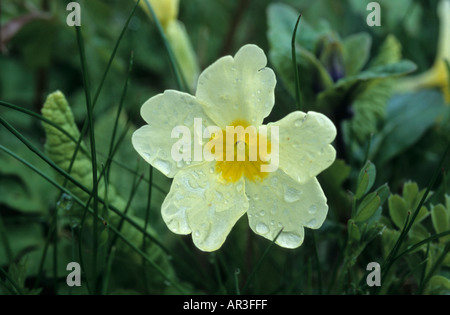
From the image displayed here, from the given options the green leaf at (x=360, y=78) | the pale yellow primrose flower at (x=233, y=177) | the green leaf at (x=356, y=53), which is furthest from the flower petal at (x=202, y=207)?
the green leaf at (x=356, y=53)

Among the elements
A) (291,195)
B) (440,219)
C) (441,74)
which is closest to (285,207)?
(291,195)

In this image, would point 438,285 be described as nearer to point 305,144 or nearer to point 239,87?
point 305,144

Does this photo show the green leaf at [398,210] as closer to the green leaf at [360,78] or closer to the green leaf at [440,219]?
the green leaf at [440,219]

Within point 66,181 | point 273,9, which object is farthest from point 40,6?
point 66,181

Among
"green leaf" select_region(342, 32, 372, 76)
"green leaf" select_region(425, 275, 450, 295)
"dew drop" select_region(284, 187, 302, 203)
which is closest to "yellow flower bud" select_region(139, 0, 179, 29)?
"green leaf" select_region(342, 32, 372, 76)

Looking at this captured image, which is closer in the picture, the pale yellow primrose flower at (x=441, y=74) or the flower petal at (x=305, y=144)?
the flower petal at (x=305, y=144)

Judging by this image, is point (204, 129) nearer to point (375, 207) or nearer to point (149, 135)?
point (149, 135)
